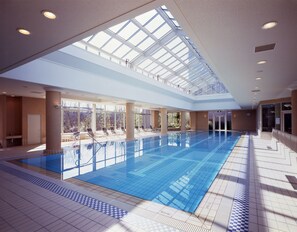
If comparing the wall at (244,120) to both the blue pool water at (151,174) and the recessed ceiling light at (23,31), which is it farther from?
the recessed ceiling light at (23,31)

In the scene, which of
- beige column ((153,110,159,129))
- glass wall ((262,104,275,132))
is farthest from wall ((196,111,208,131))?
glass wall ((262,104,275,132))

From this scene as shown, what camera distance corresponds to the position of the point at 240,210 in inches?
109

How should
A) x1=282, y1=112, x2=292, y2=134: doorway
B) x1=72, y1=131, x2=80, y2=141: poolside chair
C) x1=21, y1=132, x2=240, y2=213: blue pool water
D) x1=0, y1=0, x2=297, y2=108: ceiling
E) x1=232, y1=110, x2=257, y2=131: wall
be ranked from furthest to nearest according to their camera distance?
x1=232, y1=110, x2=257, y2=131: wall, x1=72, y1=131, x2=80, y2=141: poolside chair, x1=282, y1=112, x2=292, y2=134: doorway, x1=21, y1=132, x2=240, y2=213: blue pool water, x1=0, y1=0, x2=297, y2=108: ceiling

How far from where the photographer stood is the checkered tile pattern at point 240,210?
237cm

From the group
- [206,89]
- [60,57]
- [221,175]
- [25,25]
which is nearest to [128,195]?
[221,175]

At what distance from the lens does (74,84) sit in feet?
24.1

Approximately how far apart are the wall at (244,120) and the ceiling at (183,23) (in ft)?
59.1

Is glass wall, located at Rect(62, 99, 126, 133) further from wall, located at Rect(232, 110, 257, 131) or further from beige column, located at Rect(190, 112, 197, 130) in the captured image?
wall, located at Rect(232, 110, 257, 131)

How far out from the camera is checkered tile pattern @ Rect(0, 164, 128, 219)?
2738 mm

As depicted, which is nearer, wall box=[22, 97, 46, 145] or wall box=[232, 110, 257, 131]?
wall box=[22, 97, 46, 145]

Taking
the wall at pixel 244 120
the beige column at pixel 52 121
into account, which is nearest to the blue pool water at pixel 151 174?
Result: the beige column at pixel 52 121

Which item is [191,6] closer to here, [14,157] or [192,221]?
[192,221]

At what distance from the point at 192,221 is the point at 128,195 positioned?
1.40m

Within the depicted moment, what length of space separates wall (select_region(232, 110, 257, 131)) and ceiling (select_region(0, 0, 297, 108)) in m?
18.0
